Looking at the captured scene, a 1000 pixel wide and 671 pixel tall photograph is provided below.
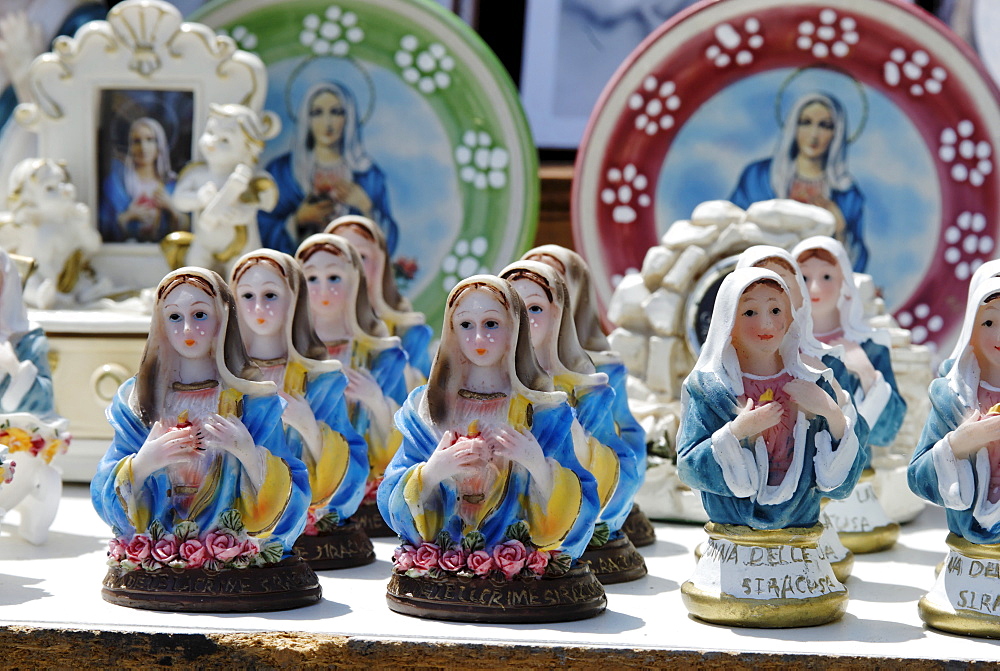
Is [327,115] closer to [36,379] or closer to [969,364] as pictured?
[36,379]

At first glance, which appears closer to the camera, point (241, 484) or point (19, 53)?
point (241, 484)

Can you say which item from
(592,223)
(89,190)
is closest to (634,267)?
(592,223)

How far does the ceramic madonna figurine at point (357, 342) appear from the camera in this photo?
205 inches

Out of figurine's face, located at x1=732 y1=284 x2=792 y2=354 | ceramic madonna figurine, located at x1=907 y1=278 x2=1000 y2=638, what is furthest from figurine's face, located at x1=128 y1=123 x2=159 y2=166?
ceramic madonna figurine, located at x1=907 y1=278 x2=1000 y2=638

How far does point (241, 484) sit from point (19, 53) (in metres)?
3.68

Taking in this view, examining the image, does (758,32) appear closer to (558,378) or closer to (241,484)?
(558,378)

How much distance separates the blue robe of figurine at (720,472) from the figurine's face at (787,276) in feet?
1.27

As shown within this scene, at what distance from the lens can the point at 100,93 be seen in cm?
676

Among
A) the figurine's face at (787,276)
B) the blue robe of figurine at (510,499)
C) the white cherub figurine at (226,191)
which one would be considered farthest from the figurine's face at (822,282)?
the white cherub figurine at (226,191)

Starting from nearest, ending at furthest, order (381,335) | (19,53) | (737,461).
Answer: (737,461) < (381,335) < (19,53)

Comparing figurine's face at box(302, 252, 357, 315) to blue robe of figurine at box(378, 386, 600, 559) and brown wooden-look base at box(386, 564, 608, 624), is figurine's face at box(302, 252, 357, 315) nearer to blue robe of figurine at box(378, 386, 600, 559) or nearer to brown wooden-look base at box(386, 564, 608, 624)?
blue robe of figurine at box(378, 386, 600, 559)

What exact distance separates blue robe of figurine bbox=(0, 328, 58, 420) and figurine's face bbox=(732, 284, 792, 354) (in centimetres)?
212

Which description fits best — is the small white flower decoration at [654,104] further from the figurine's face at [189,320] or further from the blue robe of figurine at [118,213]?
the figurine's face at [189,320]

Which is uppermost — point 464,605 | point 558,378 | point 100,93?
point 100,93
